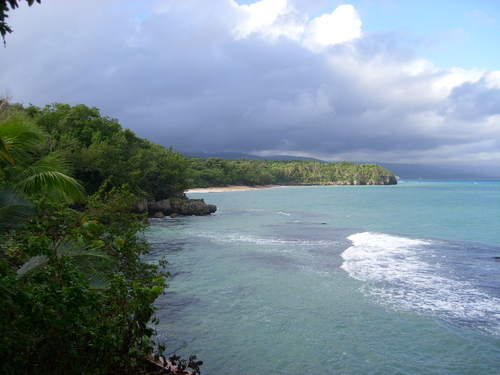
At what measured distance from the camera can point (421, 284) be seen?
1298 cm

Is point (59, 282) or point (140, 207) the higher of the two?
point (59, 282)

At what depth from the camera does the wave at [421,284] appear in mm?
10453

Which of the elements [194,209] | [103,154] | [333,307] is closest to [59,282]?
[333,307]

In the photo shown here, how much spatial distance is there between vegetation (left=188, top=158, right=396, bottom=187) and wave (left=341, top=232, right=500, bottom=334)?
87930 millimetres

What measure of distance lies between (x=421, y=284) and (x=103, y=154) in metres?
28.4

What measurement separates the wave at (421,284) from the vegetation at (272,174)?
87.9 meters

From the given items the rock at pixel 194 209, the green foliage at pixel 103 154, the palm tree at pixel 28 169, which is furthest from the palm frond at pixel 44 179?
the rock at pixel 194 209

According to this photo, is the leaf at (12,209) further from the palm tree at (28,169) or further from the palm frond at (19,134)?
the palm frond at (19,134)

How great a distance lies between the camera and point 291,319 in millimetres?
9992

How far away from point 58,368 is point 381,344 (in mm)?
6614

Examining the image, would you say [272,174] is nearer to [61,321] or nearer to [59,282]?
[59,282]

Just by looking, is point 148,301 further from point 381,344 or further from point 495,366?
point 495,366

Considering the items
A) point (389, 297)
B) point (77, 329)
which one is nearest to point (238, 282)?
point (389, 297)

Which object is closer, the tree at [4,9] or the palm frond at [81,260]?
the tree at [4,9]
